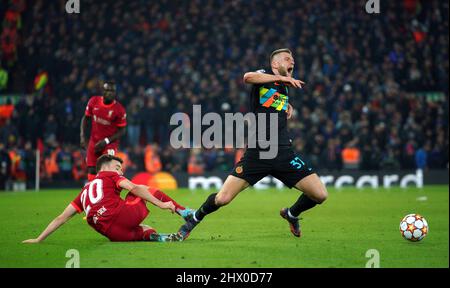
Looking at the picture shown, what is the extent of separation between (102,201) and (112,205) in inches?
5.4

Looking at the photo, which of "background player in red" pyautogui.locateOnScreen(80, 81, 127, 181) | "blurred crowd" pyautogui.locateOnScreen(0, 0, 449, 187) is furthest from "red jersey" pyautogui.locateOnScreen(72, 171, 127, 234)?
"blurred crowd" pyautogui.locateOnScreen(0, 0, 449, 187)

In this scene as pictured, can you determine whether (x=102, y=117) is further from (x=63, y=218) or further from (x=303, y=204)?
(x=303, y=204)

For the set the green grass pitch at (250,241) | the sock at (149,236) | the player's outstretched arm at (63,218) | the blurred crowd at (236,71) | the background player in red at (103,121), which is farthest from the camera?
the blurred crowd at (236,71)

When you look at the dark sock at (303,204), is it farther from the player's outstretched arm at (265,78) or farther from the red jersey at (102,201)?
the red jersey at (102,201)

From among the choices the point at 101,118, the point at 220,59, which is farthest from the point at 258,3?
the point at 101,118

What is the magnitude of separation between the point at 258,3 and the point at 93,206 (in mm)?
24561

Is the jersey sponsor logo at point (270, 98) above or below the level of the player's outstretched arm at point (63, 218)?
above

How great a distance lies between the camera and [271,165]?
998 centimetres

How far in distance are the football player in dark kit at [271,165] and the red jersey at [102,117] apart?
14.6 ft

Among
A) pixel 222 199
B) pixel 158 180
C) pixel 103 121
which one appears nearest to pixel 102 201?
pixel 222 199

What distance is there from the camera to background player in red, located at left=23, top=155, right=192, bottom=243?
962 centimetres

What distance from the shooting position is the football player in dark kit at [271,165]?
992cm

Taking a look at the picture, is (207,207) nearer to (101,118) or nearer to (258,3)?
(101,118)

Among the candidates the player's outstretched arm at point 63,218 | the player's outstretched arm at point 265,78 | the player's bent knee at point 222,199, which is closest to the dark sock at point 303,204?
the player's bent knee at point 222,199
